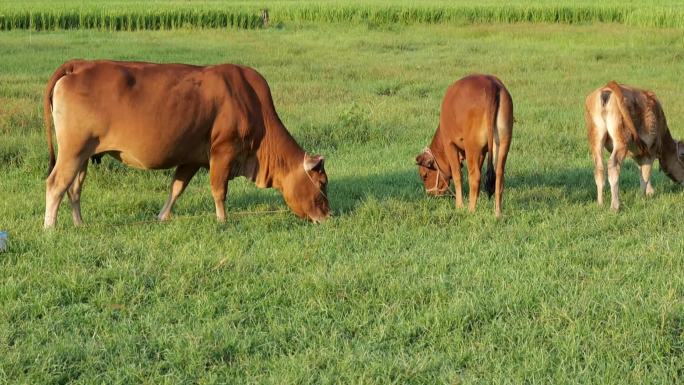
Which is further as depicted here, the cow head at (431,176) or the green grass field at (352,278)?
the cow head at (431,176)

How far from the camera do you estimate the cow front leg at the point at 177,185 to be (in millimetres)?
7781

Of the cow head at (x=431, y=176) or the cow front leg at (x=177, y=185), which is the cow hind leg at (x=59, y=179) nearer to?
the cow front leg at (x=177, y=185)

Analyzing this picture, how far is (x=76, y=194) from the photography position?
7.40 m

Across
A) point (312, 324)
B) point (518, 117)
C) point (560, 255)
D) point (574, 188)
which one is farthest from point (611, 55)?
point (312, 324)

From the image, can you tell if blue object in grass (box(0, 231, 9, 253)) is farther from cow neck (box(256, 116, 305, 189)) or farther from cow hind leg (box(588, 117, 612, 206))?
cow hind leg (box(588, 117, 612, 206))

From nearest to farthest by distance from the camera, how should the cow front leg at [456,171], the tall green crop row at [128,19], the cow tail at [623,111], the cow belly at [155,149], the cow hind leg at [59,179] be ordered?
the cow hind leg at [59,179] → the cow belly at [155,149] → the cow tail at [623,111] → the cow front leg at [456,171] → the tall green crop row at [128,19]

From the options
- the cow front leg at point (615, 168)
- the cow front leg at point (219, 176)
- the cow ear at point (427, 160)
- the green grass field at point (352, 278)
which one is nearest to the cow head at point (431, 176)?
the cow ear at point (427, 160)

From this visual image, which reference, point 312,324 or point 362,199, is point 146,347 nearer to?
point 312,324

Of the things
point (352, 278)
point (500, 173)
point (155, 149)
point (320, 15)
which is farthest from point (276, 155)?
point (320, 15)

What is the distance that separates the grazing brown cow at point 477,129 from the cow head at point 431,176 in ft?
0.87

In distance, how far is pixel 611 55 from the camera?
21.0 metres

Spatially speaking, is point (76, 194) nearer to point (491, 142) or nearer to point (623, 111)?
point (491, 142)

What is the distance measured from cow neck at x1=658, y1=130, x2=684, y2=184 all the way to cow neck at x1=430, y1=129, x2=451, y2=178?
2300 mm

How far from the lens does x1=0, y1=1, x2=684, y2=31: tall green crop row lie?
29.2 meters
